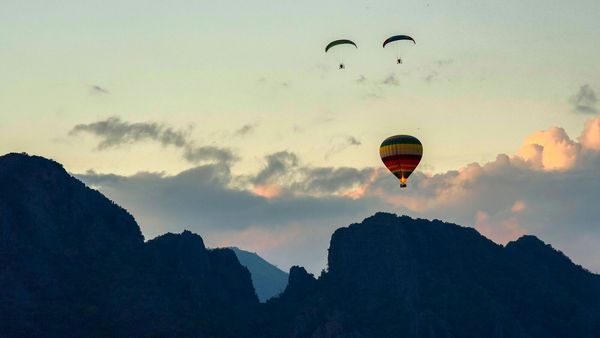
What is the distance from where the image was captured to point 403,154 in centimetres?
16775

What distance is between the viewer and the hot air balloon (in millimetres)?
167875

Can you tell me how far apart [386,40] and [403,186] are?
21171 millimetres

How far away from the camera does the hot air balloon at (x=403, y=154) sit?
16788 centimetres

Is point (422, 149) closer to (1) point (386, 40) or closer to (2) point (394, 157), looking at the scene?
(2) point (394, 157)

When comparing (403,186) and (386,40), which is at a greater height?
(386,40)

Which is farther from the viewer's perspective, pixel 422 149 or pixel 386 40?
pixel 422 149

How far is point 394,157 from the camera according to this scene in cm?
16900

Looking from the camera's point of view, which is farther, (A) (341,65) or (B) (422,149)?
(B) (422,149)

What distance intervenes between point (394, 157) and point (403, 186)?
882cm

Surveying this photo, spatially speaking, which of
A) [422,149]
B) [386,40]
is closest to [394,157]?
[422,149]

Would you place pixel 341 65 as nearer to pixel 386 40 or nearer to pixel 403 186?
pixel 386 40

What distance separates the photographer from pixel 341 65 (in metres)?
153

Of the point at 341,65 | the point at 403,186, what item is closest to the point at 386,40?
the point at 341,65

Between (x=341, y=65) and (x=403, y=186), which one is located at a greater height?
(x=341, y=65)
